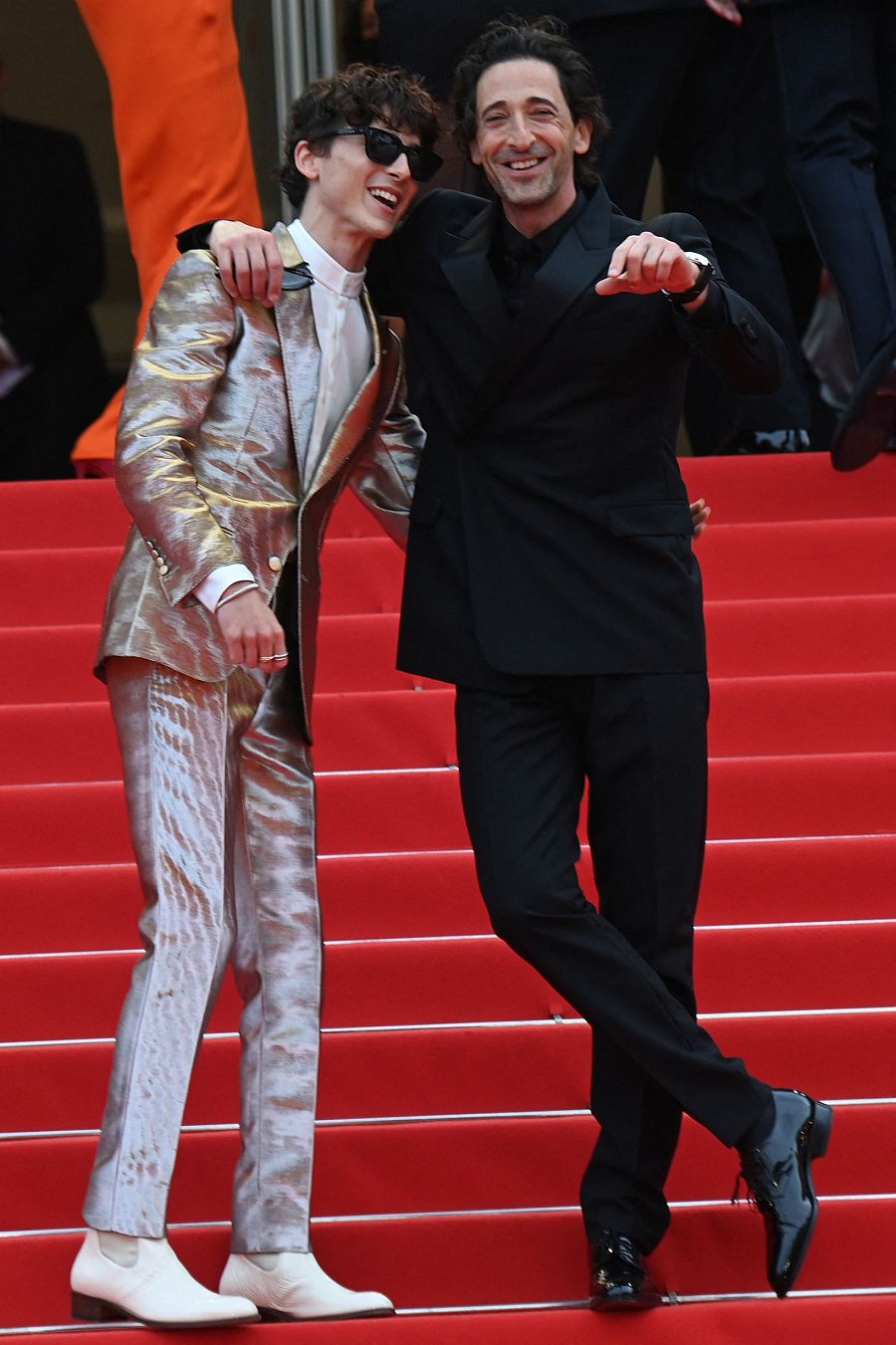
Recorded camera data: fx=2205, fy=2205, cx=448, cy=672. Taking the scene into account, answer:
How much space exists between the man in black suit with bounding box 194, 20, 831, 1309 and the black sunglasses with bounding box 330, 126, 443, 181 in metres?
0.10

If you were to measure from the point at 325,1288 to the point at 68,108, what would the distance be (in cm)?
666

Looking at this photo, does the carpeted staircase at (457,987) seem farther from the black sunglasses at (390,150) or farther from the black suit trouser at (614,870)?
the black sunglasses at (390,150)

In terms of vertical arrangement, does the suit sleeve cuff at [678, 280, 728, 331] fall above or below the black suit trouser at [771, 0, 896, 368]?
below

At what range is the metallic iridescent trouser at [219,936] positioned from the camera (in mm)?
2658

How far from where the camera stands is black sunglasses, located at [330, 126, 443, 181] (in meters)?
2.81

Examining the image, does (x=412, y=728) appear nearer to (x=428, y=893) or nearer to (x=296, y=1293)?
(x=428, y=893)

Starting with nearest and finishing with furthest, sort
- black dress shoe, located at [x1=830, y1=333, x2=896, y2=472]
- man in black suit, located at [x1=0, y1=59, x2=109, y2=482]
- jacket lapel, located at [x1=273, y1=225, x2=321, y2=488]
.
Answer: jacket lapel, located at [x1=273, y1=225, x2=321, y2=488], black dress shoe, located at [x1=830, y1=333, x2=896, y2=472], man in black suit, located at [x1=0, y1=59, x2=109, y2=482]

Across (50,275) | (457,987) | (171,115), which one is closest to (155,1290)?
(457,987)

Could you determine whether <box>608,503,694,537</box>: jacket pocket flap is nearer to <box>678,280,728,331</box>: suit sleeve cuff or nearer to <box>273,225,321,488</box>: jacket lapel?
<box>678,280,728,331</box>: suit sleeve cuff

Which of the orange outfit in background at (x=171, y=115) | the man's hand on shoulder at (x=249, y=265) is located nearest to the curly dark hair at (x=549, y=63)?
the man's hand on shoulder at (x=249, y=265)

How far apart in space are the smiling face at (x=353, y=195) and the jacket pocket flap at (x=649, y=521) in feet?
1.56

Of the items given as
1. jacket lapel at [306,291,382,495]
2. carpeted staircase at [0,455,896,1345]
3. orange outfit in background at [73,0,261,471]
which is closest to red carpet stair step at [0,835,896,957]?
carpeted staircase at [0,455,896,1345]

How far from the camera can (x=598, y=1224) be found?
2793mm

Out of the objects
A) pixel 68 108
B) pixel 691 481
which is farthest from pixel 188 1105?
pixel 68 108
